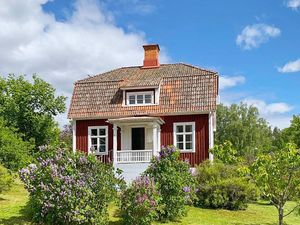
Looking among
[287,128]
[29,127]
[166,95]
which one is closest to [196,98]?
[166,95]

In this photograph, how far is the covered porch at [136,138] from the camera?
2580 centimetres

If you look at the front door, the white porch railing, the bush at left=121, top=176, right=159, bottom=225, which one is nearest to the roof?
the front door

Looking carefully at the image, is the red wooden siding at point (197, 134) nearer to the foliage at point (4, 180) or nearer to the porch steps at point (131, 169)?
the porch steps at point (131, 169)

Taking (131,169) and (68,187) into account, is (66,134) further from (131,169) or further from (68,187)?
(68,187)

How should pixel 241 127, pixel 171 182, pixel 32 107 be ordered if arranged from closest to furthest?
pixel 171 182
pixel 32 107
pixel 241 127

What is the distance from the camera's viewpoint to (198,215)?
1962 centimetres

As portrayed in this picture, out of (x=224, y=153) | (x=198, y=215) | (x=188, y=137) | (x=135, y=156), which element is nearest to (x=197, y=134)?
(x=188, y=137)

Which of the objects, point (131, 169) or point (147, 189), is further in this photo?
point (131, 169)

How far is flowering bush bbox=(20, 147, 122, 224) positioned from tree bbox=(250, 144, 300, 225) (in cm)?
502

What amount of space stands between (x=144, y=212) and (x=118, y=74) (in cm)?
1693

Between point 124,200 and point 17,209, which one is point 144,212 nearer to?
point 124,200

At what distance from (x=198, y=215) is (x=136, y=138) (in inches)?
383

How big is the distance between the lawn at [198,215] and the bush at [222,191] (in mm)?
579

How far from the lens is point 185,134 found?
90.9 ft
